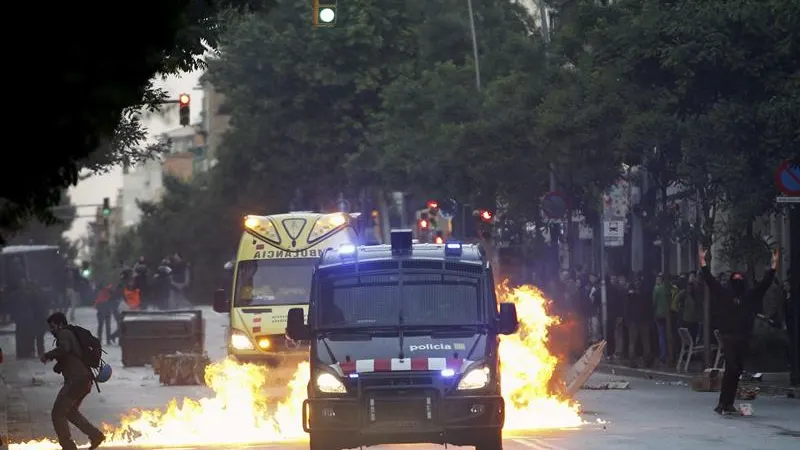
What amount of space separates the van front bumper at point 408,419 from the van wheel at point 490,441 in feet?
0.14

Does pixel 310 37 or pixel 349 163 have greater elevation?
pixel 310 37

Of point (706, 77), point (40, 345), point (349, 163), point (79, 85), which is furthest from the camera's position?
point (349, 163)

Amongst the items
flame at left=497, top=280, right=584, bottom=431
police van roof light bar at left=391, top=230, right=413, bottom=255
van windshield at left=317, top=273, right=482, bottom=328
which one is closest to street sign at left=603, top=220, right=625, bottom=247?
flame at left=497, top=280, right=584, bottom=431

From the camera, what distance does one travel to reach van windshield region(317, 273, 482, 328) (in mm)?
17000

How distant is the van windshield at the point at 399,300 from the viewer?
1700 centimetres

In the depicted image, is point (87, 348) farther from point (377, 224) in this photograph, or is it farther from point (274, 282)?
point (377, 224)

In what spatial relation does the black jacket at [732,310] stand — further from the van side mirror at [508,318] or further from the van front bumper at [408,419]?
the van front bumper at [408,419]

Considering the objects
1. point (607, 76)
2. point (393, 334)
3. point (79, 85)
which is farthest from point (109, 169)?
point (79, 85)

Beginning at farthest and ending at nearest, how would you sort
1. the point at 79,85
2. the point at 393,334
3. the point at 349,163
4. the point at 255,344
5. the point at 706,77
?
the point at 349,163 < the point at 706,77 < the point at 255,344 < the point at 393,334 < the point at 79,85

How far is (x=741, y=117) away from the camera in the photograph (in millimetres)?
28000

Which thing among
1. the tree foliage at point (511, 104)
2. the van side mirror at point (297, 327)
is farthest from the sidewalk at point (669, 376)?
the van side mirror at point (297, 327)

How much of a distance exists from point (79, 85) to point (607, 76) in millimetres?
26571

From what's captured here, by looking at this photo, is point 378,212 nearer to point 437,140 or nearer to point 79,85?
point 437,140

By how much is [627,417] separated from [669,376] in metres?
9.23
